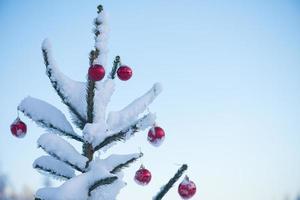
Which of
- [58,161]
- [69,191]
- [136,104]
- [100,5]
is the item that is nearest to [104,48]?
[100,5]

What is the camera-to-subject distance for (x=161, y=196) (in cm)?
273

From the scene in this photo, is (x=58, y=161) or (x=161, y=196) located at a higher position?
(x=161, y=196)

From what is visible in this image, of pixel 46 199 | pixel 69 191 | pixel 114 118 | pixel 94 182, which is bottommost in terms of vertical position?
pixel 46 199

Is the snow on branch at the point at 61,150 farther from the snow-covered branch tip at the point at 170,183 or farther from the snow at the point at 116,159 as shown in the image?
the snow-covered branch tip at the point at 170,183

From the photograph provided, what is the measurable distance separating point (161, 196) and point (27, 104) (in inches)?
64.9

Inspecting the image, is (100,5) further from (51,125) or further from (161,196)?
(161,196)

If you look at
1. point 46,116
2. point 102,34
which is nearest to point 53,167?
point 46,116

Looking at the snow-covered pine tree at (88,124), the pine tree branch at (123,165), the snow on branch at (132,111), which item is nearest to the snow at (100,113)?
the snow-covered pine tree at (88,124)

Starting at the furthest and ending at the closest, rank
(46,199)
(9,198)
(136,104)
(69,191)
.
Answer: (9,198), (136,104), (46,199), (69,191)

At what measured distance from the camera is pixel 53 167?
10.1 ft

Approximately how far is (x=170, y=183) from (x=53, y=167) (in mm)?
1199

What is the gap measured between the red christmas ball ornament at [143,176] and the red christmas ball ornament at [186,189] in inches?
18.0

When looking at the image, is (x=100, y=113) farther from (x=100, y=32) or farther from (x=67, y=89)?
(x=100, y=32)

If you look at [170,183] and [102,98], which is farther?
[102,98]
